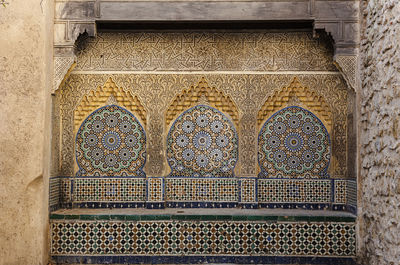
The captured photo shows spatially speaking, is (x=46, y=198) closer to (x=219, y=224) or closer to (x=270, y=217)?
(x=219, y=224)

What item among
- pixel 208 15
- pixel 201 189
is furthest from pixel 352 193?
pixel 208 15

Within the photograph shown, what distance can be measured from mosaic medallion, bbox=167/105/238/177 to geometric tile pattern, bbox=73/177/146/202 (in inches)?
18.9

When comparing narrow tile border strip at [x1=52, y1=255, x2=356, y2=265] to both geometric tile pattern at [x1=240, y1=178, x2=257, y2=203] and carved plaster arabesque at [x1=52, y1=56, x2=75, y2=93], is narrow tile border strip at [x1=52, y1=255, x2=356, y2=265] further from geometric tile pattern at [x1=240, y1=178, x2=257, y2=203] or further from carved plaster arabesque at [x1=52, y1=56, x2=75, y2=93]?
carved plaster arabesque at [x1=52, y1=56, x2=75, y2=93]

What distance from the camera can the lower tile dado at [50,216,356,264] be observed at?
391cm

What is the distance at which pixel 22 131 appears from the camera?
364 cm

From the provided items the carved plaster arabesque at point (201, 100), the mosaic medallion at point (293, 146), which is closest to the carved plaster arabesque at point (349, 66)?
the mosaic medallion at point (293, 146)

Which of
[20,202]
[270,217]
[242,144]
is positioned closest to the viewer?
[20,202]

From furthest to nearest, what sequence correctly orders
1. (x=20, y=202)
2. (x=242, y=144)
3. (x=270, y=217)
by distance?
(x=242, y=144), (x=270, y=217), (x=20, y=202)

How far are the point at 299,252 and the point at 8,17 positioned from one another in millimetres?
4187

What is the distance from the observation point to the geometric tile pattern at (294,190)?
4.29 m

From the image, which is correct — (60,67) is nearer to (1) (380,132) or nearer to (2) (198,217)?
(2) (198,217)

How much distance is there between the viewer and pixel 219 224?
393cm

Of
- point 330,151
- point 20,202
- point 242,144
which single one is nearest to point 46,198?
point 20,202

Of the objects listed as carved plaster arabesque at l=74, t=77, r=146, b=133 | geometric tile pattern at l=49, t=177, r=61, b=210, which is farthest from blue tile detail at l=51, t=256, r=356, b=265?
carved plaster arabesque at l=74, t=77, r=146, b=133
